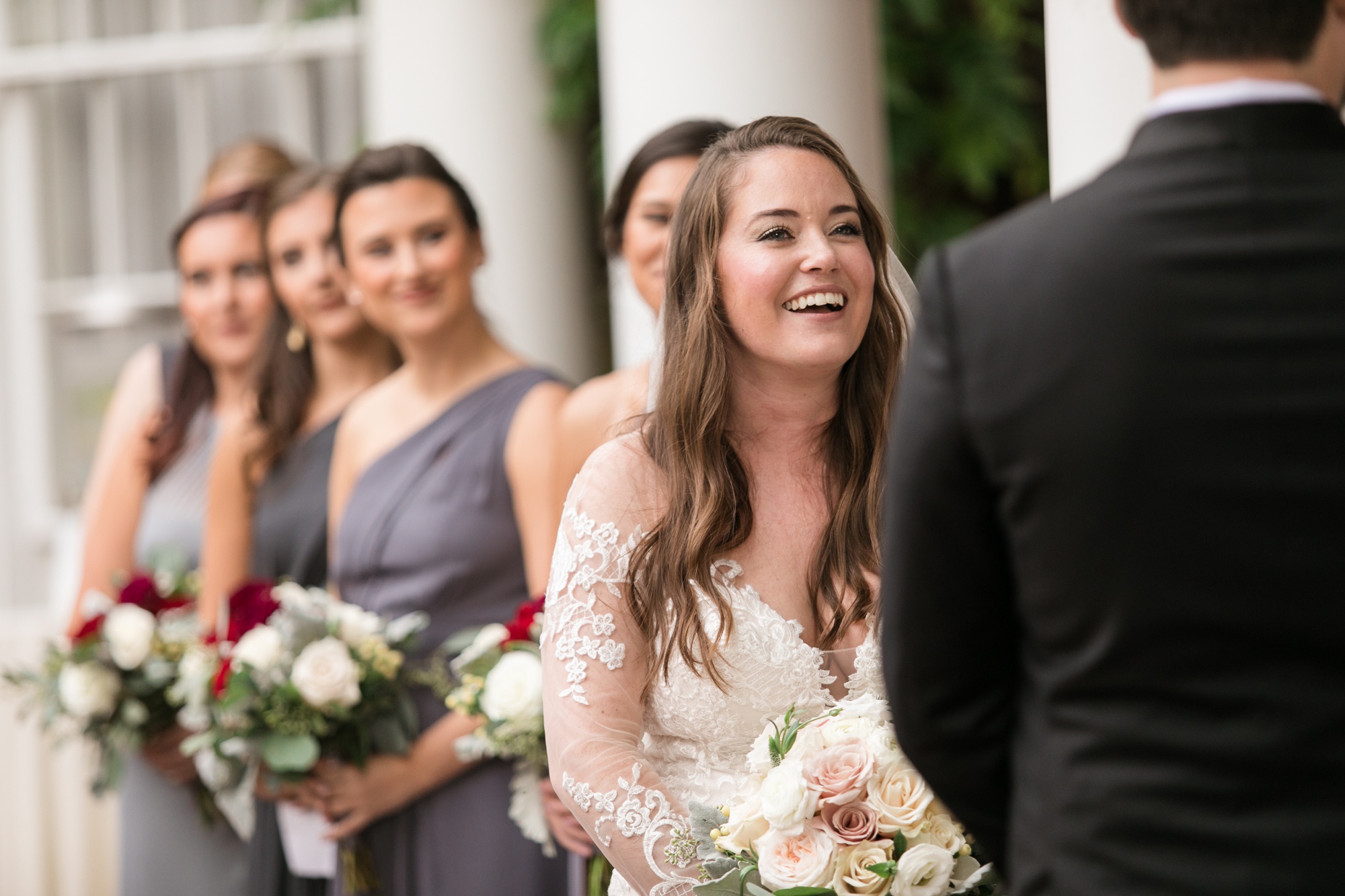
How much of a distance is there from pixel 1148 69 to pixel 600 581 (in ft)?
4.13

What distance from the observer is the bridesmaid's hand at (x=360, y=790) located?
3273mm

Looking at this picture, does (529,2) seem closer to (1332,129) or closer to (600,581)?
(600,581)

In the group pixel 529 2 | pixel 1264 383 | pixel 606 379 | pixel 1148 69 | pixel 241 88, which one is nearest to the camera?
pixel 1264 383

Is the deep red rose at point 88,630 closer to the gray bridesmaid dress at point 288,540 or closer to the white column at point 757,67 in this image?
the gray bridesmaid dress at point 288,540

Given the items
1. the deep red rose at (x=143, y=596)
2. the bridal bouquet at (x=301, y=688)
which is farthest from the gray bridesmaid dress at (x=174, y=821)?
the bridal bouquet at (x=301, y=688)

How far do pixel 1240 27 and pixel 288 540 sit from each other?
3.24m

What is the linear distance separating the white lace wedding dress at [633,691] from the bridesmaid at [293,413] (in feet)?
6.50

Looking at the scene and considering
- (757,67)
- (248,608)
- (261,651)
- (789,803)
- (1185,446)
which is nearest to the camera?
(1185,446)

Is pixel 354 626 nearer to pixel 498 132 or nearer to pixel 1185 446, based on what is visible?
pixel 1185 446

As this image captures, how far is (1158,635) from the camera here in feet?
4.25

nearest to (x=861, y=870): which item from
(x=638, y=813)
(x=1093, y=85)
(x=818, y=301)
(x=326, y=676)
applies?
(x=638, y=813)

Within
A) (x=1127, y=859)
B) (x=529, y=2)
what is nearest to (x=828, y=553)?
(x=1127, y=859)

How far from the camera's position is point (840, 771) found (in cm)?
179

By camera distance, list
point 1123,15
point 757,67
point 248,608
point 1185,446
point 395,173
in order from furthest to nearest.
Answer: point 757,67 < point 395,173 < point 248,608 < point 1123,15 < point 1185,446
